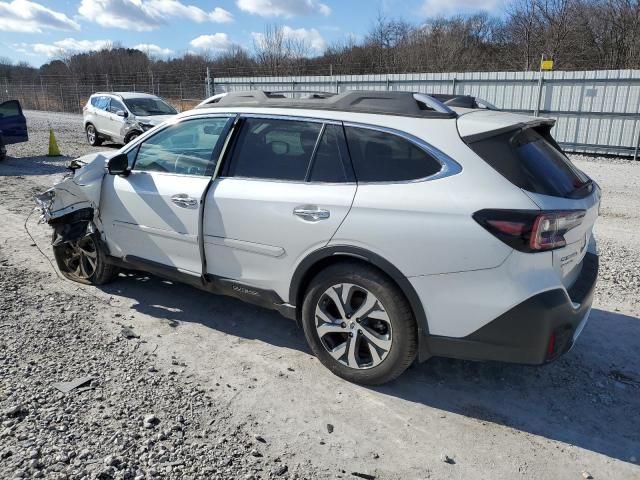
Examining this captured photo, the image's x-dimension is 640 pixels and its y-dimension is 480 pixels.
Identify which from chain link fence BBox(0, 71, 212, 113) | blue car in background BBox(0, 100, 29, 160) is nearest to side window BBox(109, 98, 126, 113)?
blue car in background BBox(0, 100, 29, 160)

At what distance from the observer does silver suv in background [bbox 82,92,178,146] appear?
554 inches

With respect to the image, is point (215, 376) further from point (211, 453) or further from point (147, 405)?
point (211, 453)

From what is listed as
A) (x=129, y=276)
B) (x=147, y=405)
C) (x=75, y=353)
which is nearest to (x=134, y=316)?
(x=75, y=353)

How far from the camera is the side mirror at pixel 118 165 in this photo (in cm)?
417

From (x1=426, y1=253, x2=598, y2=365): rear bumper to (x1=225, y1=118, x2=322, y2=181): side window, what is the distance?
1433 millimetres

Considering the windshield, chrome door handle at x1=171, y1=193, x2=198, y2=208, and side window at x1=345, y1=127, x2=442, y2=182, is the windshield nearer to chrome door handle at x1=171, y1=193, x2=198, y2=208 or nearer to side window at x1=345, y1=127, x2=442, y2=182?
chrome door handle at x1=171, y1=193, x2=198, y2=208

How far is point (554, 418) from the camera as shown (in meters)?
2.96

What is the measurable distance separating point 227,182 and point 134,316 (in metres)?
1.50

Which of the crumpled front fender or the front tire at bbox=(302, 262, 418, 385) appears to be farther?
the crumpled front fender

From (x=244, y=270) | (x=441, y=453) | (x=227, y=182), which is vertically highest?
(x=227, y=182)

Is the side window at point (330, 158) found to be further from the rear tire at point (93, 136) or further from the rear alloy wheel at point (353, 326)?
the rear tire at point (93, 136)

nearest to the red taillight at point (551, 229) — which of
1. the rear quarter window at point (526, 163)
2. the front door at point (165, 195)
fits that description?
the rear quarter window at point (526, 163)

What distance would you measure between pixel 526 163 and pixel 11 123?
14.2m

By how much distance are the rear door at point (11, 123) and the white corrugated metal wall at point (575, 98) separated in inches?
452
